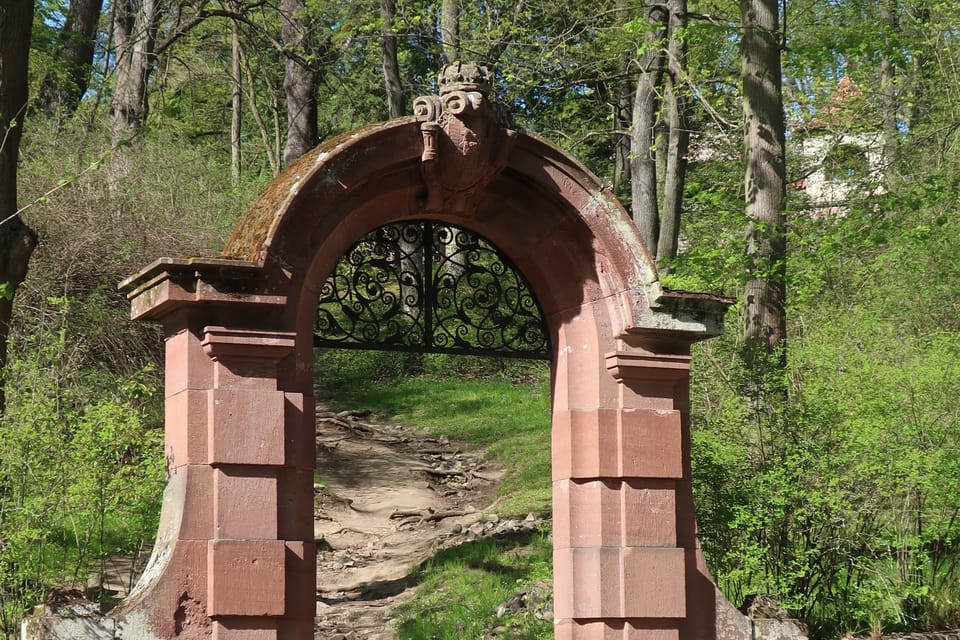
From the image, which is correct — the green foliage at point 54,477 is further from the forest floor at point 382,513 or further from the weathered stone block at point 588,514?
the weathered stone block at point 588,514

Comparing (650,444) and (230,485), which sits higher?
(650,444)

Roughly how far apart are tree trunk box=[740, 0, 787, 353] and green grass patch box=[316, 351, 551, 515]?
4066 mm

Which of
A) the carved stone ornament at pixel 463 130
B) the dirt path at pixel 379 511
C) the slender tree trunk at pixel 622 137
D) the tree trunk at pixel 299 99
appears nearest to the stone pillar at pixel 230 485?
the carved stone ornament at pixel 463 130

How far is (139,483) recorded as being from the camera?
839 centimetres

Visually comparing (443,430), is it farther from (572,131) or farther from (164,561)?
(164,561)

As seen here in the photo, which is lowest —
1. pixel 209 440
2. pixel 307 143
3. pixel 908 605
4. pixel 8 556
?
pixel 908 605

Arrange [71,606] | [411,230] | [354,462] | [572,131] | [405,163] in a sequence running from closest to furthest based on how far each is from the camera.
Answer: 1. [71,606]
2. [405,163]
3. [411,230]
4. [354,462]
5. [572,131]

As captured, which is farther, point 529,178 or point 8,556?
point 8,556

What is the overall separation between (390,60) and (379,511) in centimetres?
725

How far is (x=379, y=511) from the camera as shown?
1388 cm

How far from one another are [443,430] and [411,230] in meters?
10.4

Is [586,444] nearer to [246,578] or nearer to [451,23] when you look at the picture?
[246,578]

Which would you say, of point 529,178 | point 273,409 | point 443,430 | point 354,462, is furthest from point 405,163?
point 443,430

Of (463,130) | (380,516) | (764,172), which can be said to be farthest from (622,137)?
(463,130)
